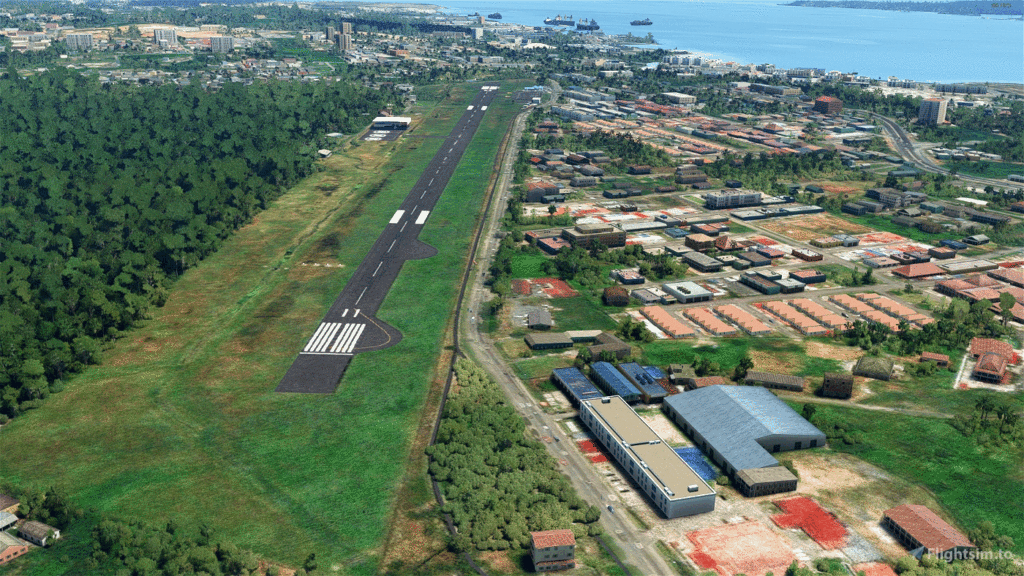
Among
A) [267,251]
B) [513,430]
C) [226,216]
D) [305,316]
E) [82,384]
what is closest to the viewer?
[513,430]

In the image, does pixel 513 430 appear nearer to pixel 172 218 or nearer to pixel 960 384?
pixel 960 384

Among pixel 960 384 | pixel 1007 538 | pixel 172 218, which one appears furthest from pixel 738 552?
pixel 172 218

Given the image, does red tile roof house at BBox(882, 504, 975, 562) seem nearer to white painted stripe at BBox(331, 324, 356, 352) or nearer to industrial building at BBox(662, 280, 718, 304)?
industrial building at BBox(662, 280, 718, 304)

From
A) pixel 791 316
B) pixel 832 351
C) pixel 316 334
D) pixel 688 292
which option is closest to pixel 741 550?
pixel 832 351

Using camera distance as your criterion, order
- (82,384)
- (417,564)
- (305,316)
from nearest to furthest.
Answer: (417,564) → (82,384) → (305,316)

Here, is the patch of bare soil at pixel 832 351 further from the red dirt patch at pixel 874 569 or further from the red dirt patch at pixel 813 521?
the red dirt patch at pixel 874 569

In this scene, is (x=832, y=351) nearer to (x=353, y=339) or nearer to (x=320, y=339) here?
(x=353, y=339)

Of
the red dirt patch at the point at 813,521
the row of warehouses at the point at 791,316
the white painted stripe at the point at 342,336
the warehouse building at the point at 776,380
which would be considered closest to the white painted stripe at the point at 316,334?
the white painted stripe at the point at 342,336
